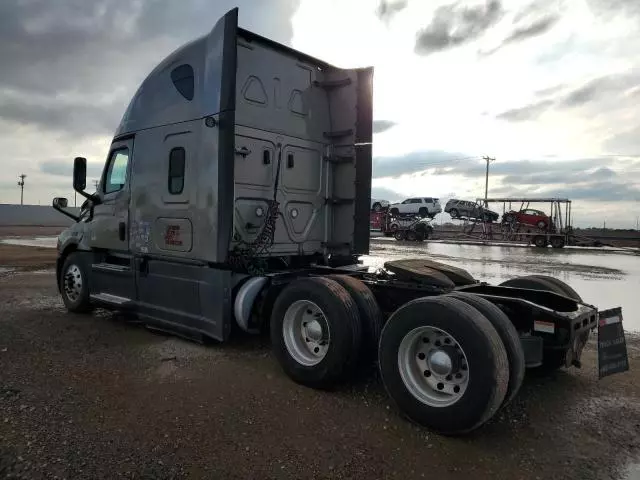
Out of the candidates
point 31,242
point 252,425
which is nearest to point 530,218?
point 31,242

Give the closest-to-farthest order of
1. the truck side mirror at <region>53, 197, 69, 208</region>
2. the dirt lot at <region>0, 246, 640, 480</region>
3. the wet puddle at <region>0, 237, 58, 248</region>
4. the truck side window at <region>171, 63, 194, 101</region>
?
the dirt lot at <region>0, 246, 640, 480</region> → the truck side window at <region>171, 63, 194, 101</region> → the truck side mirror at <region>53, 197, 69, 208</region> → the wet puddle at <region>0, 237, 58, 248</region>

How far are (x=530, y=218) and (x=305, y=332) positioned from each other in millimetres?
31594

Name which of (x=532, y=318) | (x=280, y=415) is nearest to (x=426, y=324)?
(x=532, y=318)

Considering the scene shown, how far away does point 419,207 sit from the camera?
3938 cm

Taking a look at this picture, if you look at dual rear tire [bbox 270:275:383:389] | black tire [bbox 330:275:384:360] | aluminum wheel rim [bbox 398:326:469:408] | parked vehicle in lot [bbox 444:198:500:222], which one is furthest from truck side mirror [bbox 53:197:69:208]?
parked vehicle in lot [bbox 444:198:500:222]

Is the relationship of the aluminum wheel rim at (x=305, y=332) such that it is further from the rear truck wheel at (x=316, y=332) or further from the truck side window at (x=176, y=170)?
the truck side window at (x=176, y=170)

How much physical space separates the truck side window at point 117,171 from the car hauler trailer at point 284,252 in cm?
3

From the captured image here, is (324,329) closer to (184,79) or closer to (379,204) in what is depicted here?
(184,79)

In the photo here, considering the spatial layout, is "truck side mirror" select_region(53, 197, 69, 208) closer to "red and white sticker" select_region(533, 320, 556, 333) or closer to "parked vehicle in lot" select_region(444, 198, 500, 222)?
"red and white sticker" select_region(533, 320, 556, 333)

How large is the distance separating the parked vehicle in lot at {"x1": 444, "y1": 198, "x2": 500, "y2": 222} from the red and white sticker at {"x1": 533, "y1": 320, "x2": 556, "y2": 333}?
113ft

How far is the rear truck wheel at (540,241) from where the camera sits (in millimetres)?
30062

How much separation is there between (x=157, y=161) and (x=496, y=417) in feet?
16.0

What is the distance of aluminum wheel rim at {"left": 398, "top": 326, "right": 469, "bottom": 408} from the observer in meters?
3.71

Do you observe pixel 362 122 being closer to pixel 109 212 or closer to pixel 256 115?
pixel 256 115
